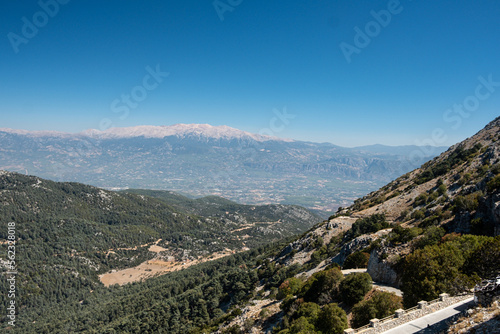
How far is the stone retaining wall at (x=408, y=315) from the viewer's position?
16.2m

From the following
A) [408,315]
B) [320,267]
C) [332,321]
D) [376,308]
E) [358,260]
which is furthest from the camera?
[320,267]

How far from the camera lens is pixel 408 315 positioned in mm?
17031

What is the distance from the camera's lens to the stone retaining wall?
1620cm

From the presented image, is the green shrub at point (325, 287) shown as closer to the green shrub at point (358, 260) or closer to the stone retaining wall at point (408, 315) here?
the green shrub at point (358, 260)

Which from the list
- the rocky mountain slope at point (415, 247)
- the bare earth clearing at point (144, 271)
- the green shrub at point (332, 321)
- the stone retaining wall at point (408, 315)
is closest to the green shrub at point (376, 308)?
the rocky mountain slope at point (415, 247)

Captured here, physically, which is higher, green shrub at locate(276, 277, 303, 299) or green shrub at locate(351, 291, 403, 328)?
green shrub at locate(351, 291, 403, 328)

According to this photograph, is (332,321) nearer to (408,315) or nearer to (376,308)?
(376,308)

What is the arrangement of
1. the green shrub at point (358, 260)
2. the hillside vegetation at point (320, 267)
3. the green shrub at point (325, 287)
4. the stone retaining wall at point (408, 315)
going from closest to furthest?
1. the stone retaining wall at point (408, 315)
2. the hillside vegetation at point (320, 267)
3. the green shrub at point (325, 287)
4. the green shrub at point (358, 260)

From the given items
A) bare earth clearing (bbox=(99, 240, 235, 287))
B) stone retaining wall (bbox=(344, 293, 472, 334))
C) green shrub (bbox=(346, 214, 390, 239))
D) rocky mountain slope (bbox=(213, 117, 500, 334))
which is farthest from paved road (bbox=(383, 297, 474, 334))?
bare earth clearing (bbox=(99, 240, 235, 287))

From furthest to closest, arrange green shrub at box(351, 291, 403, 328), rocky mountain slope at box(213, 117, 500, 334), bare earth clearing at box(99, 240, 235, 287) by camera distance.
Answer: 1. bare earth clearing at box(99, 240, 235, 287)
2. green shrub at box(351, 291, 403, 328)
3. rocky mountain slope at box(213, 117, 500, 334)

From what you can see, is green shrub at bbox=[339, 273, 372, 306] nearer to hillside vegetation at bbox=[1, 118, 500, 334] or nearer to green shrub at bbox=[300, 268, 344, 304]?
hillside vegetation at bbox=[1, 118, 500, 334]

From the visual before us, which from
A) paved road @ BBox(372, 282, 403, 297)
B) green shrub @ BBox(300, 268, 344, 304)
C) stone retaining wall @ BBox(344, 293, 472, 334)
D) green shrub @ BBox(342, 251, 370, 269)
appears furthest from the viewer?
green shrub @ BBox(342, 251, 370, 269)

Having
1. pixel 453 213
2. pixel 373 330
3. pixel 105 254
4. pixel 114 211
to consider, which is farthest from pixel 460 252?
pixel 114 211

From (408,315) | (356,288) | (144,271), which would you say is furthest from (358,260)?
(144,271)
